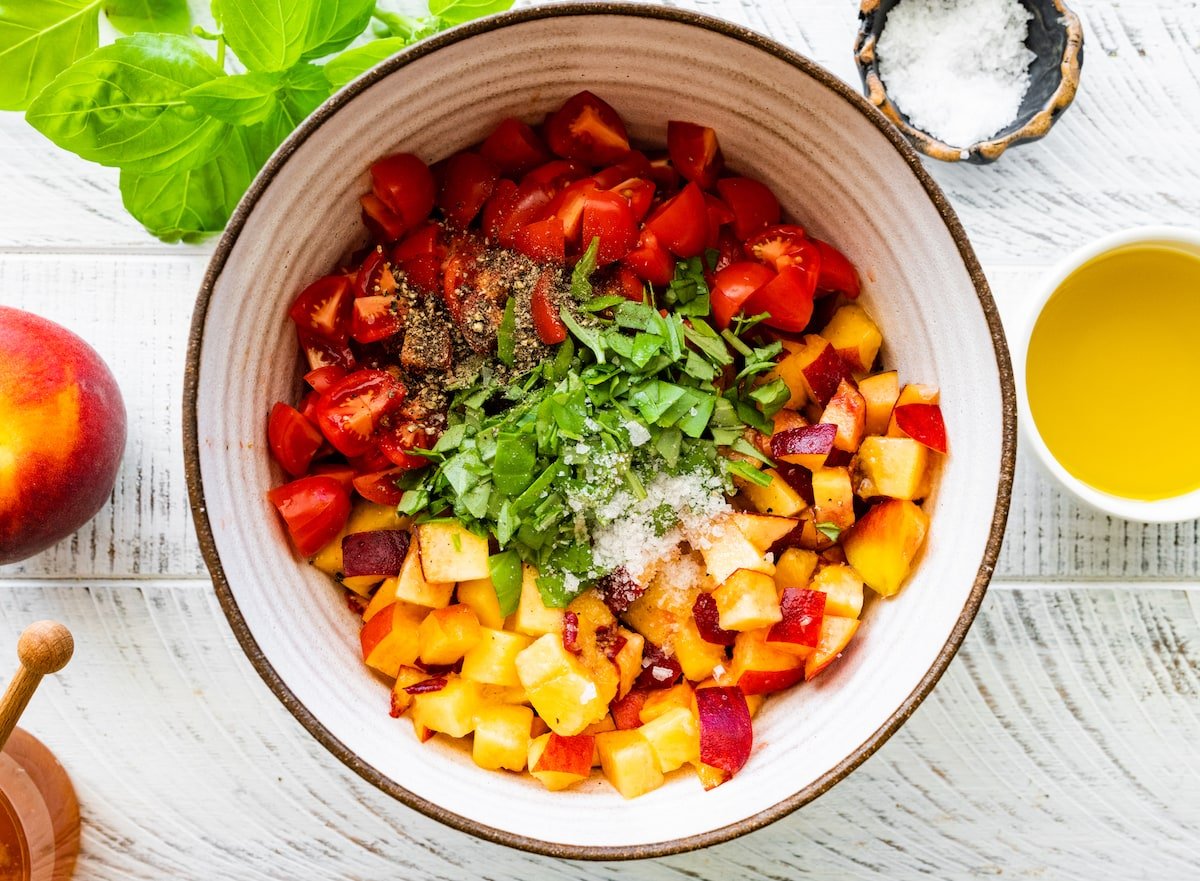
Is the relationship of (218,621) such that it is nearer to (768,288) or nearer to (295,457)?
(295,457)

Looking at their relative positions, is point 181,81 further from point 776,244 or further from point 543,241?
point 776,244

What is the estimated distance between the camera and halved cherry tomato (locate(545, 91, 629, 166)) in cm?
137

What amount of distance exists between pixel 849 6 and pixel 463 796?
1.31 metres

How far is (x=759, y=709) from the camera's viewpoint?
4.70 feet

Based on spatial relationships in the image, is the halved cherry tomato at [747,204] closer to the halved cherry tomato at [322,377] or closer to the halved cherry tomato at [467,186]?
the halved cherry tomato at [467,186]

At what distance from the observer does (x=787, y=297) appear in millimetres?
1349

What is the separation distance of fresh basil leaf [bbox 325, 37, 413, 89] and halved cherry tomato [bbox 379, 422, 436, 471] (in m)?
0.48

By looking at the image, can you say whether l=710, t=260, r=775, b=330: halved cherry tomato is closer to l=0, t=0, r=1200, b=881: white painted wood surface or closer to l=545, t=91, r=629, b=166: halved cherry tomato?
l=545, t=91, r=629, b=166: halved cherry tomato

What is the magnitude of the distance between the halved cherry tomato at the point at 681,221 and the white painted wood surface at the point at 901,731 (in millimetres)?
449

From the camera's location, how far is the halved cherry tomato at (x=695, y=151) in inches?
54.8

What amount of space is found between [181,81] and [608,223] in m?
0.59

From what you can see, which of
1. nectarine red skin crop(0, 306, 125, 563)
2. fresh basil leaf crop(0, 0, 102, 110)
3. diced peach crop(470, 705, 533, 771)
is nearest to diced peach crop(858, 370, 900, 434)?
diced peach crop(470, 705, 533, 771)

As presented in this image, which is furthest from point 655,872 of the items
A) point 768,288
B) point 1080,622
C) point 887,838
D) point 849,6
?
point 849,6

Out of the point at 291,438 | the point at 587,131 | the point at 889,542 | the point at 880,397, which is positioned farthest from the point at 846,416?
the point at 291,438
